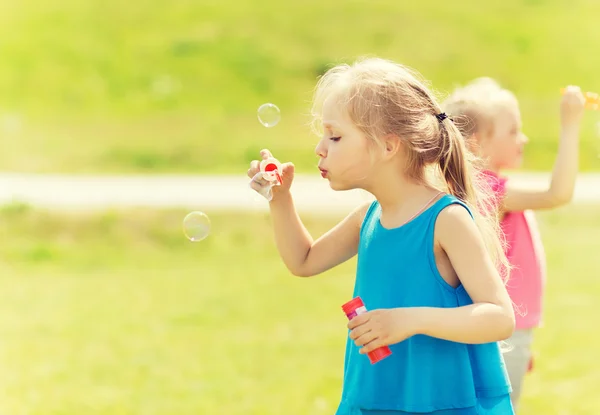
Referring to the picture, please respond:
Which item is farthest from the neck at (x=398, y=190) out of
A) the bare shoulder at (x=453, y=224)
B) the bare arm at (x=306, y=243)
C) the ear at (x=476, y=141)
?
the ear at (x=476, y=141)

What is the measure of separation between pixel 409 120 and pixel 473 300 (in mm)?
497

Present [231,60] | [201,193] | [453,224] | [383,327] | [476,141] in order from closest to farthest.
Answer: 1. [383,327]
2. [453,224]
3. [476,141]
4. [201,193]
5. [231,60]

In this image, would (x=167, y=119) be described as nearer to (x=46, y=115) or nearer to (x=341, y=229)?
(x=46, y=115)

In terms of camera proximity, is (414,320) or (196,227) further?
(196,227)

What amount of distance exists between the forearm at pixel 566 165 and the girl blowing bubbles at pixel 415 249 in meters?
0.87

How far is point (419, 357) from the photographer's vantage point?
241 centimetres

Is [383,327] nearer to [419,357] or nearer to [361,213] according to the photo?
[419,357]

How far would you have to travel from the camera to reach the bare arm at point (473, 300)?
2.25 meters

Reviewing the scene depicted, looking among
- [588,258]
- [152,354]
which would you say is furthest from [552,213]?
[152,354]

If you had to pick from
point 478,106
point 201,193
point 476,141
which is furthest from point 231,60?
point 476,141

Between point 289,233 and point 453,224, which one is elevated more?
point 289,233

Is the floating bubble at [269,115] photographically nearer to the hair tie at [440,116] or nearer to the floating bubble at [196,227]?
the floating bubble at [196,227]

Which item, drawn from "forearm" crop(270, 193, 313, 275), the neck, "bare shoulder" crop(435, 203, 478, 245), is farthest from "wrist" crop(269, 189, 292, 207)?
"bare shoulder" crop(435, 203, 478, 245)

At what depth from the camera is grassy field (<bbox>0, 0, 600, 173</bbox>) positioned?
1491 centimetres
